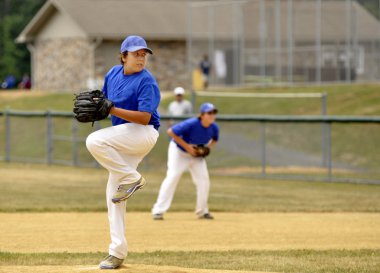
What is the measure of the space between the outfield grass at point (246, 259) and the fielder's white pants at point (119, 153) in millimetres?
1131

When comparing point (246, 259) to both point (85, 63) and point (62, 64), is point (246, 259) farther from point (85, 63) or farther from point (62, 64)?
point (62, 64)

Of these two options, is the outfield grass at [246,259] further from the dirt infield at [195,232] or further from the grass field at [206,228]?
the dirt infield at [195,232]

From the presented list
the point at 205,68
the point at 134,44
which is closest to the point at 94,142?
the point at 134,44

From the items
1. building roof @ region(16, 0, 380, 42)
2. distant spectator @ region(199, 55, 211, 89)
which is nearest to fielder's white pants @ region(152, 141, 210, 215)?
building roof @ region(16, 0, 380, 42)

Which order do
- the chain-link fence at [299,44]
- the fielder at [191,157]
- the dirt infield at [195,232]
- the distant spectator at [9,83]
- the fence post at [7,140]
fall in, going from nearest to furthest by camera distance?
the dirt infield at [195,232] → the fielder at [191,157] → the fence post at [7,140] → the chain-link fence at [299,44] → the distant spectator at [9,83]

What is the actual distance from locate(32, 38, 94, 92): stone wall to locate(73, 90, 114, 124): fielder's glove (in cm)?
4071

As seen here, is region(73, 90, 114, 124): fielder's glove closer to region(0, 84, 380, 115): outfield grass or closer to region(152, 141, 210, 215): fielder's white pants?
region(152, 141, 210, 215): fielder's white pants

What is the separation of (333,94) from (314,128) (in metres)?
10.4

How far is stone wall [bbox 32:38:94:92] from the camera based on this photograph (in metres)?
49.7

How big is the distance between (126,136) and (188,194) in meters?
10.3

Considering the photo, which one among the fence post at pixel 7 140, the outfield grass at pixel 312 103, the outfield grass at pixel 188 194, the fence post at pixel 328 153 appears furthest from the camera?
the outfield grass at pixel 312 103

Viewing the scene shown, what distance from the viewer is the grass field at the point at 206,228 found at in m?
10.0

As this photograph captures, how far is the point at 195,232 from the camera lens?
12961 millimetres

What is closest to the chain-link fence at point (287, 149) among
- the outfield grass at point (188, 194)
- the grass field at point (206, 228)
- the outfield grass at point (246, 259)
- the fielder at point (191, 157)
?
the outfield grass at point (188, 194)
